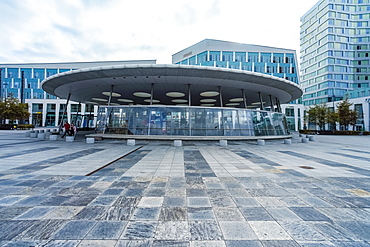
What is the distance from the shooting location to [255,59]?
64.9 m

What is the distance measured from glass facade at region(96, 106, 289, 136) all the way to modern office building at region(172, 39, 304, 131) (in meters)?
46.6

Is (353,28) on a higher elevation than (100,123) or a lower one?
higher

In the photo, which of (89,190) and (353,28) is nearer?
(89,190)

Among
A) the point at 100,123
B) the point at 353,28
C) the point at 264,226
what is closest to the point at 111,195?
the point at 264,226

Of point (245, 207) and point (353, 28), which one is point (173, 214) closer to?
point (245, 207)

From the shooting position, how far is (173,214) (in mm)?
3783

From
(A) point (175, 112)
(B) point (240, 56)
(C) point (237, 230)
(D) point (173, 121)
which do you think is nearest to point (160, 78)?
(A) point (175, 112)

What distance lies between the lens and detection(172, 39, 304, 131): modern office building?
63.6 metres

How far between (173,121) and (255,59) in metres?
56.9

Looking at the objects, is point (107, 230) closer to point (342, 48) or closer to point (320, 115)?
point (320, 115)

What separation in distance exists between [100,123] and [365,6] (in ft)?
347

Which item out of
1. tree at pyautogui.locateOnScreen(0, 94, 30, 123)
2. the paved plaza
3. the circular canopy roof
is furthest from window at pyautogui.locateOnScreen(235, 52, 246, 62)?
tree at pyautogui.locateOnScreen(0, 94, 30, 123)

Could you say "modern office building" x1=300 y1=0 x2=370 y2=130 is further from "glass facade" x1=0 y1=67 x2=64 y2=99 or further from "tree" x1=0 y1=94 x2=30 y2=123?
"glass facade" x1=0 y1=67 x2=64 y2=99

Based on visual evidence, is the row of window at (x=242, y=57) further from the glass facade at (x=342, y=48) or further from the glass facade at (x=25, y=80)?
the glass facade at (x=25, y=80)
